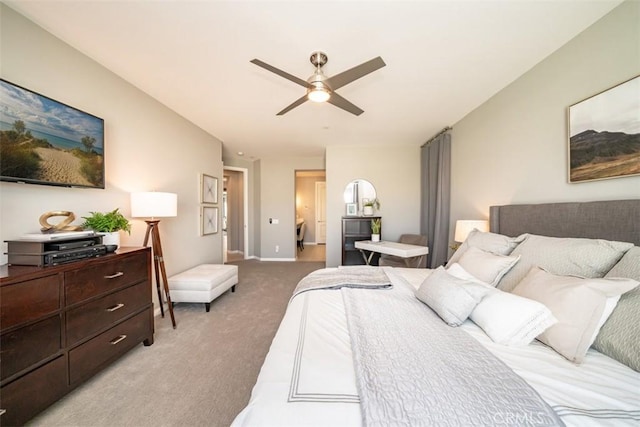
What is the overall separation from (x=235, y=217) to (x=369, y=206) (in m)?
3.99

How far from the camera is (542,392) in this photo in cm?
76

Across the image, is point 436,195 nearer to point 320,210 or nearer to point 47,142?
point 47,142

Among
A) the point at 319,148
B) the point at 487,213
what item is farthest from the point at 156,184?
the point at 487,213

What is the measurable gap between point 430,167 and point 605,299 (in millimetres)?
3334

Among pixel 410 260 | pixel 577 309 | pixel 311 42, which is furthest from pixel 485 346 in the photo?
pixel 410 260

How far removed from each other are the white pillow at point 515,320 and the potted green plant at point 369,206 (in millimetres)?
3347

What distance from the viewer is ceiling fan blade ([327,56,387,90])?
154 cm

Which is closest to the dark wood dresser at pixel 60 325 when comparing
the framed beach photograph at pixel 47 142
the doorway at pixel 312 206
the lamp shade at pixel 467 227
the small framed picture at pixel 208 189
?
the framed beach photograph at pixel 47 142

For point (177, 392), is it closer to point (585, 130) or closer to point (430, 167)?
point (585, 130)

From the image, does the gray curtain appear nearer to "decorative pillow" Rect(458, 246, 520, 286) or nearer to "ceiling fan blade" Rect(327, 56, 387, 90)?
"decorative pillow" Rect(458, 246, 520, 286)

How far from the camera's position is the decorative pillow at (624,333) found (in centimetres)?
87

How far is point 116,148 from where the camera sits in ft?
7.27

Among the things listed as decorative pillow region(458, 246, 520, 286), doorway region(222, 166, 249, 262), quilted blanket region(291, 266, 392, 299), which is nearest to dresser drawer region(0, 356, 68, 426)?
quilted blanket region(291, 266, 392, 299)

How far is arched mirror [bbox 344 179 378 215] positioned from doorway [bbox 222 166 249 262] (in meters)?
2.69
